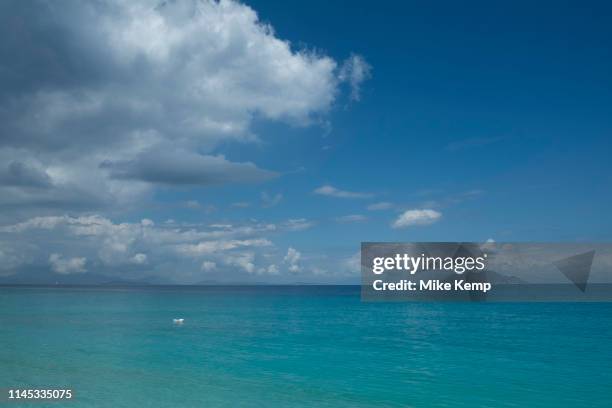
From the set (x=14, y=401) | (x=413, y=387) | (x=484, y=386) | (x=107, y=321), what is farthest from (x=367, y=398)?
(x=107, y=321)

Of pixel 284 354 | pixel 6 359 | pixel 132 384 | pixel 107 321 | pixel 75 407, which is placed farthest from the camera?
pixel 107 321

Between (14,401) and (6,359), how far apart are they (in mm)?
13376

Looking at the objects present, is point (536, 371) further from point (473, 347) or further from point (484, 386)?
point (473, 347)

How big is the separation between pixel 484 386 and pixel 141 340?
Result: 3025cm

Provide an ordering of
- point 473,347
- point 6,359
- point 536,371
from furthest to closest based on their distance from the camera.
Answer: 1. point 473,347
2. point 6,359
3. point 536,371

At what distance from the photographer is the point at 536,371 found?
30.1 meters

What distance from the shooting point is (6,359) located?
32.1 m

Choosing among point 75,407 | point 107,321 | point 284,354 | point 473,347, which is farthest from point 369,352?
point 107,321

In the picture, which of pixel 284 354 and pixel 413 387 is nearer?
pixel 413 387

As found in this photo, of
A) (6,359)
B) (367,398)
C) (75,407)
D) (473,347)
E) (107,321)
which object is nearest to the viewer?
(75,407)

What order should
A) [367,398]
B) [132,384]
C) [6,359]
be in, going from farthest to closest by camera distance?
[6,359], [132,384], [367,398]

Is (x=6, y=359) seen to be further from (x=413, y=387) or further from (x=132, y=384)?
(x=413, y=387)

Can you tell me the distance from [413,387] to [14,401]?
64.1ft

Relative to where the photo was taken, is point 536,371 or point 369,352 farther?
point 369,352
